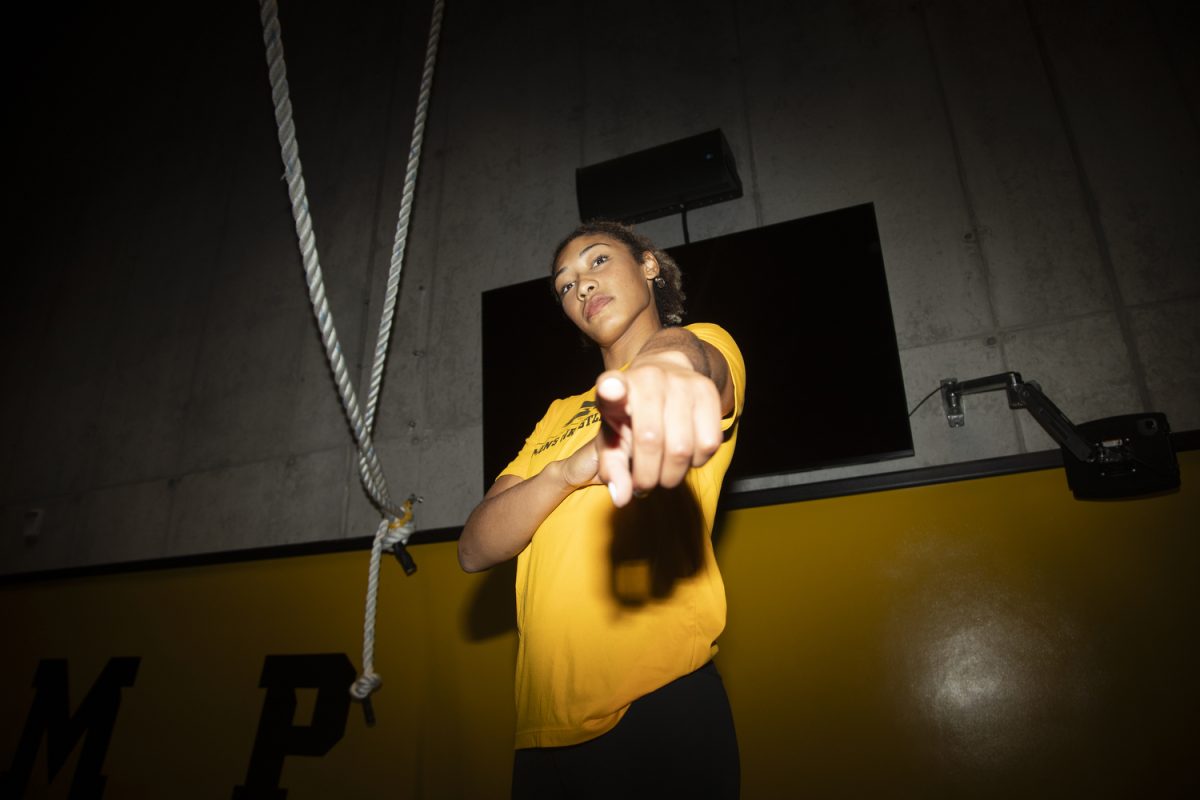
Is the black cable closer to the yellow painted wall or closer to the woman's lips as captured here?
the yellow painted wall

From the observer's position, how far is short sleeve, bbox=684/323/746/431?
0.92 meters

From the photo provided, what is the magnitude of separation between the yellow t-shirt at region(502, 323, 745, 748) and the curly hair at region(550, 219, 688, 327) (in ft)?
1.58

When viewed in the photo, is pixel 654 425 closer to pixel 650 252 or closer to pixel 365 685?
pixel 650 252

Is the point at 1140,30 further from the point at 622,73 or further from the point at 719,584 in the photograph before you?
the point at 719,584

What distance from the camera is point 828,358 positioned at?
1884mm

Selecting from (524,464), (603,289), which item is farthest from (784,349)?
(524,464)

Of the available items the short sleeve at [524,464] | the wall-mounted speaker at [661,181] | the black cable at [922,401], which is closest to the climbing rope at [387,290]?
the short sleeve at [524,464]

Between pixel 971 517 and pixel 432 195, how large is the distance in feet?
8.04

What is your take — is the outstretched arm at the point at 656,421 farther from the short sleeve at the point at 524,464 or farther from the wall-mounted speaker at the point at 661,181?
the wall-mounted speaker at the point at 661,181

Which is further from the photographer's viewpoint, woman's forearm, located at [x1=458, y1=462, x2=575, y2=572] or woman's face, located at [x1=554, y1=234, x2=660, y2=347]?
woman's face, located at [x1=554, y1=234, x2=660, y2=347]

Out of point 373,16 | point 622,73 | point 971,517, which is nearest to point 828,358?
point 971,517

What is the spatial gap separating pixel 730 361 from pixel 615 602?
417 mm

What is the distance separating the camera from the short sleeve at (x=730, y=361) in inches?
36.0

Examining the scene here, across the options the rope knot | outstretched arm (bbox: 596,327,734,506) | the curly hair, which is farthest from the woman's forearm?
the rope knot
